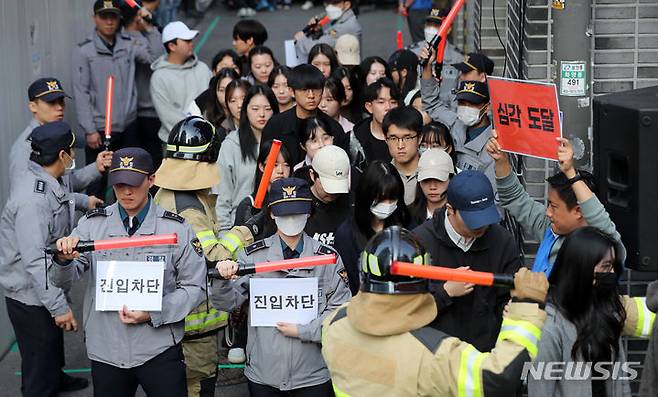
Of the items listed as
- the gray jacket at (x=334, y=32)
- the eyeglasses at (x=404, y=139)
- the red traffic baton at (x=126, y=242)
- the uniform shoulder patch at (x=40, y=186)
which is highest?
the gray jacket at (x=334, y=32)

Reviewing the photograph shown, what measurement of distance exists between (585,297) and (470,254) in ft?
3.09

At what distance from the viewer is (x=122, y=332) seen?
5840 mm

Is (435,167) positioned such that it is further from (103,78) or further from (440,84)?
(103,78)

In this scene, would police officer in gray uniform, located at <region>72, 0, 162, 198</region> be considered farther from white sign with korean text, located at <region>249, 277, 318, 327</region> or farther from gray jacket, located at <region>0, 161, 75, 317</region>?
white sign with korean text, located at <region>249, 277, 318, 327</region>

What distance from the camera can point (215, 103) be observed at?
9.57m

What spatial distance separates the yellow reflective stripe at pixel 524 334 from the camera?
419 cm

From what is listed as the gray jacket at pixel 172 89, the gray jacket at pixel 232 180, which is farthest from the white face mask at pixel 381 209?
the gray jacket at pixel 172 89

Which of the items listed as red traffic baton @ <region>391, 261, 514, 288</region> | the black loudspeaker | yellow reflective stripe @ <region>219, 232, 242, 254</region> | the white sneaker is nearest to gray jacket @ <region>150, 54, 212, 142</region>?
the white sneaker

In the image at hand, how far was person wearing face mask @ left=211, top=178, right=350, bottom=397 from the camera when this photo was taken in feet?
19.1

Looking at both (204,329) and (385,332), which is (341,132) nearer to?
(204,329)

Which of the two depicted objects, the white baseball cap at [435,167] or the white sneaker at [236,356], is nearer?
the white baseball cap at [435,167]

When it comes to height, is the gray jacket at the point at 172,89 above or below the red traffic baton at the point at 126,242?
above

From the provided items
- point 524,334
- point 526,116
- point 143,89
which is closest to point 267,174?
point 526,116

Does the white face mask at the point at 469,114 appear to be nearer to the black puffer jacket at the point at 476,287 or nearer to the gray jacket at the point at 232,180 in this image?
the gray jacket at the point at 232,180
